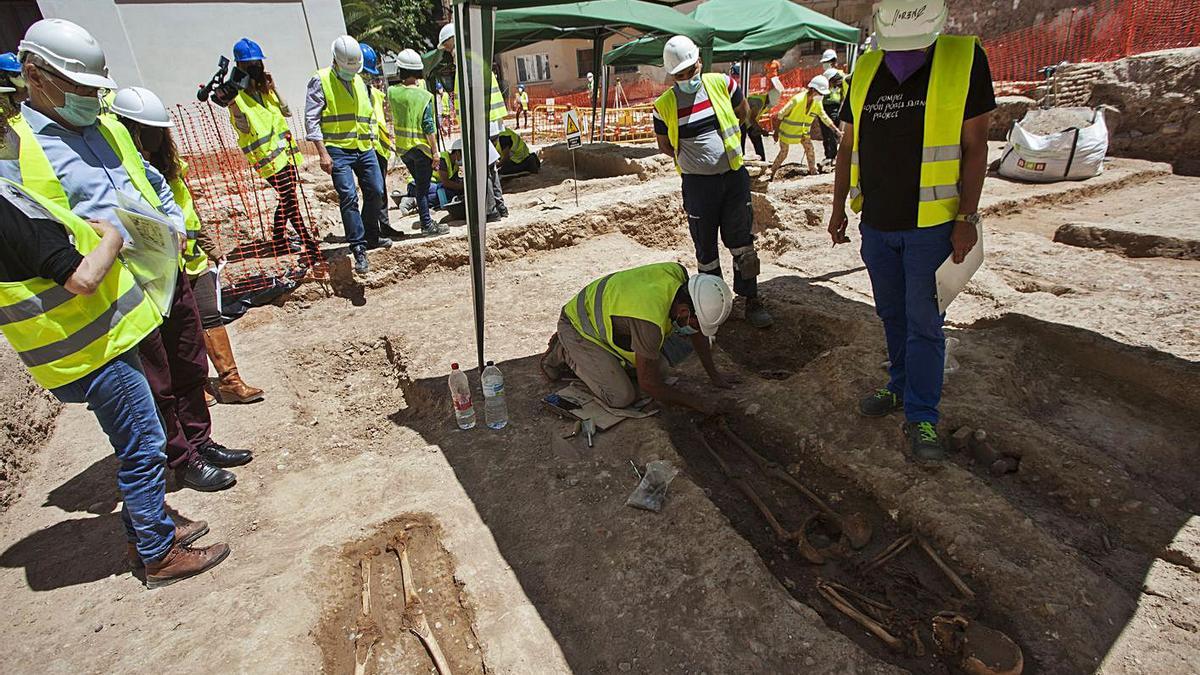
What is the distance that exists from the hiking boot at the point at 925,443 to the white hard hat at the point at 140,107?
14.0ft

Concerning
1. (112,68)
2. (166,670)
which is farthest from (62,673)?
(112,68)

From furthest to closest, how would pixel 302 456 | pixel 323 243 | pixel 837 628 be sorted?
pixel 323 243 < pixel 302 456 < pixel 837 628

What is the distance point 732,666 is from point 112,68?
14.5 metres

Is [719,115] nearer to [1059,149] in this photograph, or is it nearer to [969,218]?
[969,218]

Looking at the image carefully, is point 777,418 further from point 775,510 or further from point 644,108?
point 644,108

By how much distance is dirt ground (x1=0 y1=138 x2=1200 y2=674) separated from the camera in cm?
225

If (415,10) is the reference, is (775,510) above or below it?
below

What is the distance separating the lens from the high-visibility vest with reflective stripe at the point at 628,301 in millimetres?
3279

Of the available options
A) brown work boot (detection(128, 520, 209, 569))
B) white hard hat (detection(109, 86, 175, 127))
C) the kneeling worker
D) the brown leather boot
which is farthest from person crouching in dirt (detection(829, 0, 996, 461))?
the kneeling worker

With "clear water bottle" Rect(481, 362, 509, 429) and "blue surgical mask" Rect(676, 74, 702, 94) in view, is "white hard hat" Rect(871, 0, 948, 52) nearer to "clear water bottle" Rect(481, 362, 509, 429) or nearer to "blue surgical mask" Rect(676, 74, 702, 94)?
"blue surgical mask" Rect(676, 74, 702, 94)

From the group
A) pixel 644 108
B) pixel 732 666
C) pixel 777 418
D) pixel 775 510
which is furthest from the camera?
pixel 644 108

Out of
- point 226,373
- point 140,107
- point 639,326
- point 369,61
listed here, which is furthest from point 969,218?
point 369,61

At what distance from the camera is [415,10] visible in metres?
29.2

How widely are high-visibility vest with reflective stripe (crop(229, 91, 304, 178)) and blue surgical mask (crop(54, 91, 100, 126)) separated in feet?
11.1
